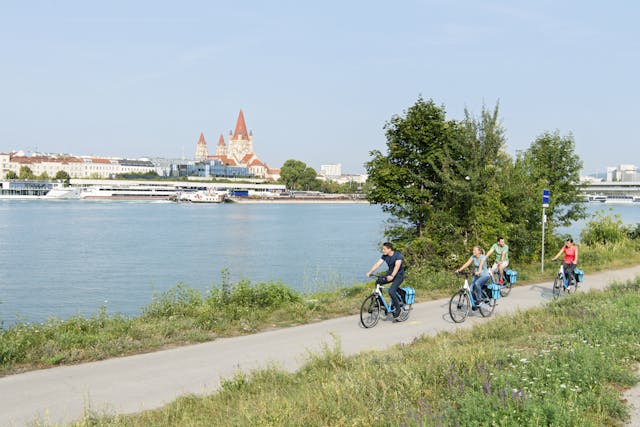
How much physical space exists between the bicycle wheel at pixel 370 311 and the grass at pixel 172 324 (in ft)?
4.19

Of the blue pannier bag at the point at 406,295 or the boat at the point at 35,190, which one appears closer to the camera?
the blue pannier bag at the point at 406,295

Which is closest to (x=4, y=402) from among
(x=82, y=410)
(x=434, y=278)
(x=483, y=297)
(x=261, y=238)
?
(x=82, y=410)

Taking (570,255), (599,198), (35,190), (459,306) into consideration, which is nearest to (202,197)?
(35,190)

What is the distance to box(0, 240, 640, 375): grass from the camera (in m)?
8.96

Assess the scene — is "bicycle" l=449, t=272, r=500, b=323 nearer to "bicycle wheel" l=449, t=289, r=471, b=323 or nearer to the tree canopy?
"bicycle wheel" l=449, t=289, r=471, b=323

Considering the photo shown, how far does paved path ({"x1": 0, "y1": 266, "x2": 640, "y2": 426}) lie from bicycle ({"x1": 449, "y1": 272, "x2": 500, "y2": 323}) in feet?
0.64

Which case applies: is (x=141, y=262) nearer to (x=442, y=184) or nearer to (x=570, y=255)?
(x=442, y=184)

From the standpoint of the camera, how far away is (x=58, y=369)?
8.46 m

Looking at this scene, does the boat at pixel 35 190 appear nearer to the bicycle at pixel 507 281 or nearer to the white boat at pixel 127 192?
the white boat at pixel 127 192

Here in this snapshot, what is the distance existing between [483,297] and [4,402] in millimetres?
9431

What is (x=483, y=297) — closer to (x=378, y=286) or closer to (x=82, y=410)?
(x=378, y=286)

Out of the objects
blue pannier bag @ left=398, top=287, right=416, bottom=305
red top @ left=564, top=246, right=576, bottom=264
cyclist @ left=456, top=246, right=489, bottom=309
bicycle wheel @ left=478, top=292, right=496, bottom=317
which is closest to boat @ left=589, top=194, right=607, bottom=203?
red top @ left=564, top=246, right=576, bottom=264

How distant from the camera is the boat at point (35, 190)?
170 meters

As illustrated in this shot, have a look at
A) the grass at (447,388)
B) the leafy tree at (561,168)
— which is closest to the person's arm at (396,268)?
the grass at (447,388)
